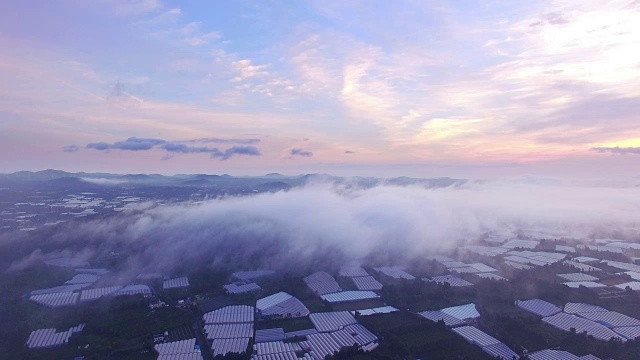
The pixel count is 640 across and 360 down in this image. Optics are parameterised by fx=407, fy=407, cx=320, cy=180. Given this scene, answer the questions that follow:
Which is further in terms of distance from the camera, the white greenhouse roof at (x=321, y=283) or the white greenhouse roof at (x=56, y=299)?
the white greenhouse roof at (x=321, y=283)

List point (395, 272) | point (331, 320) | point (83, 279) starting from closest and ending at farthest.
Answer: point (331, 320) < point (83, 279) < point (395, 272)

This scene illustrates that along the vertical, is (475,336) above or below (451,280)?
below

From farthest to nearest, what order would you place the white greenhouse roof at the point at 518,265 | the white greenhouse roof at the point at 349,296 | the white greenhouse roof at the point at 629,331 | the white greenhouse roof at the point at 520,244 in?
the white greenhouse roof at the point at 520,244 < the white greenhouse roof at the point at 518,265 < the white greenhouse roof at the point at 349,296 < the white greenhouse roof at the point at 629,331

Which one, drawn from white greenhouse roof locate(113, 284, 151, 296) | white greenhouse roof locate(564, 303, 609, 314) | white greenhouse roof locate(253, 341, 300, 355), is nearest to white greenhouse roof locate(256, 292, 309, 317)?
white greenhouse roof locate(253, 341, 300, 355)

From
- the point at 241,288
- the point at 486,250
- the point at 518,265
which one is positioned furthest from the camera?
the point at 486,250

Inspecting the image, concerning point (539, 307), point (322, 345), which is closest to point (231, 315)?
point (322, 345)

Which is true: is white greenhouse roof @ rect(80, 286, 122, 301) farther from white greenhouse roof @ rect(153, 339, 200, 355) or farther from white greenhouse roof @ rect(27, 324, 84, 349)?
white greenhouse roof @ rect(153, 339, 200, 355)

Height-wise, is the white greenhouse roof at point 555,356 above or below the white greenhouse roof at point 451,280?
below

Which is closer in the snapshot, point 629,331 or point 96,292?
point 629,331

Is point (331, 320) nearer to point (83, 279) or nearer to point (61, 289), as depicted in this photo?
point (61, 289)

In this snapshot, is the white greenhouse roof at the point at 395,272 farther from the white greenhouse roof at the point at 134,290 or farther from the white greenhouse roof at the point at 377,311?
the white greenhouse roof at the point at 134,290

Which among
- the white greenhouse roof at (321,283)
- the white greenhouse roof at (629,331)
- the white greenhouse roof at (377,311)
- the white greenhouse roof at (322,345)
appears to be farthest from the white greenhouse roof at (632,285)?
the white greenhouse roof at (322,345)
